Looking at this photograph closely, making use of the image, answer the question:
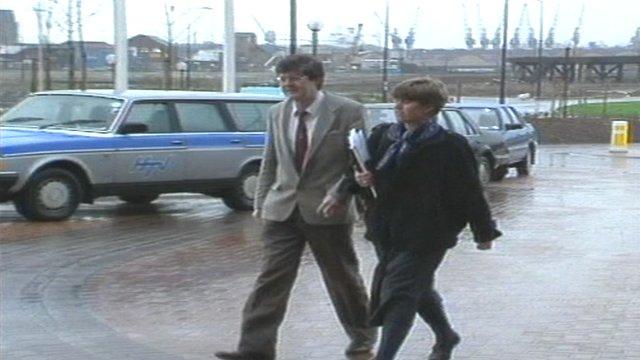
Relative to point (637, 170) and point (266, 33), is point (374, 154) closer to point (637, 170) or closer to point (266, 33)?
point (637, 170)

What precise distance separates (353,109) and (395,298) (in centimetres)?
113

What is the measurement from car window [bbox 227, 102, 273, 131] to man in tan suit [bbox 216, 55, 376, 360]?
361 inches

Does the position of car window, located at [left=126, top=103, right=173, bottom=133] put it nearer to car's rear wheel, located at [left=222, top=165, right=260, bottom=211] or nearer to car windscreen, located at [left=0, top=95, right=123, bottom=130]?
car windscreen, located at [left=0, top=95, right=123, bottom=130]

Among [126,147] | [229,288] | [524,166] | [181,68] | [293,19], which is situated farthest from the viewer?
[181,68]

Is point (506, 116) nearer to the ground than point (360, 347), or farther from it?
nearer to the ground

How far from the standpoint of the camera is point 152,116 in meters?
15.4

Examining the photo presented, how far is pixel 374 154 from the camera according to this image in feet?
21.7

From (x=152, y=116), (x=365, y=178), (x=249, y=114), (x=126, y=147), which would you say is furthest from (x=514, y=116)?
(x=365, y=178)

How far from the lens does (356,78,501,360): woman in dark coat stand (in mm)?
6441

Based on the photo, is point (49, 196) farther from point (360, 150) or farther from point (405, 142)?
point (405, 142)

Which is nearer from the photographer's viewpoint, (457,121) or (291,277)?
(291,277)

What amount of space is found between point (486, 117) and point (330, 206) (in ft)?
61.3

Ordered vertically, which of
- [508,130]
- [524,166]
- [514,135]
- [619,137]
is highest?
[508,130]

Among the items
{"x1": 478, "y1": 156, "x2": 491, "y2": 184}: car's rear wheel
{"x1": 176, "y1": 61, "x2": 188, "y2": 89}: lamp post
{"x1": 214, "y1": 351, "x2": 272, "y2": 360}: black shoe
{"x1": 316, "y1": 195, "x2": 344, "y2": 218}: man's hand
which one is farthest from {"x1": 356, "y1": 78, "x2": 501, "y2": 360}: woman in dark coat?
{"x1": 176, "y1": 61, "x2": 188, "y2": 89}: lamp post
